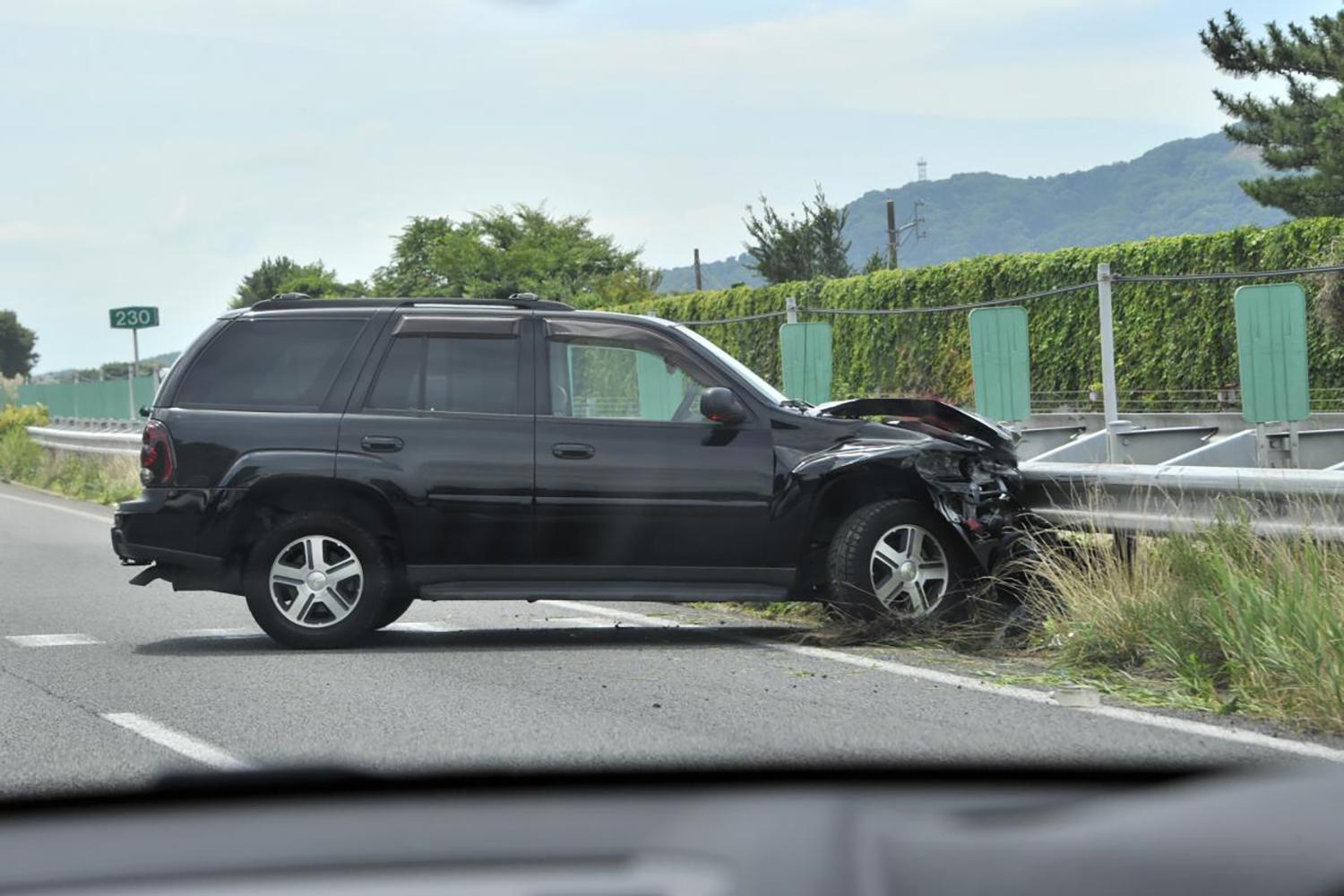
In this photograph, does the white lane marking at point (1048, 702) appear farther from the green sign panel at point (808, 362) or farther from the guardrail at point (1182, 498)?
the green sign panel at point (808, 362)

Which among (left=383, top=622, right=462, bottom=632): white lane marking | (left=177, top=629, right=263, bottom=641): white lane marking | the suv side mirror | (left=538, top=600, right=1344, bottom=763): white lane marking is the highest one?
the suv side mirror


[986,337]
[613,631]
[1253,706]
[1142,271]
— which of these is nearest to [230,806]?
[1253,706]

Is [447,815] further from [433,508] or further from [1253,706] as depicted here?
[433,508]

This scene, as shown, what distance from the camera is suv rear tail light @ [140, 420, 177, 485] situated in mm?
9820

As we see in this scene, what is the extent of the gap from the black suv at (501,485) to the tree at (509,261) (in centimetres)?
6562

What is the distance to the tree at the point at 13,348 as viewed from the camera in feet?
526

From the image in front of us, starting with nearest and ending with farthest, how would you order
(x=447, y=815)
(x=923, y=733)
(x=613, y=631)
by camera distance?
(x=447, y=815)
(x=923, y=733)
(x=613, y=631)

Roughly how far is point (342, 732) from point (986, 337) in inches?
343

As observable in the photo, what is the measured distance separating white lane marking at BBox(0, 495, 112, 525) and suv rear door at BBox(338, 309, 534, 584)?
38.9ft

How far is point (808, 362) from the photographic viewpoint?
1753 centimetres

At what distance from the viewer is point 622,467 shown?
9773 mm

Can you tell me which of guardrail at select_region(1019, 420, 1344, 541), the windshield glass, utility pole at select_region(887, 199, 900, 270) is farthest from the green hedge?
utility pole at select_region(887, 199, 900, 270)

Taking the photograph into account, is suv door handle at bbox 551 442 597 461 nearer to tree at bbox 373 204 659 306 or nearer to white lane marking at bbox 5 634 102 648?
white lane marking at bbox 5 634 102 648

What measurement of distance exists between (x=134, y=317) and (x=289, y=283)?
80.1 m
